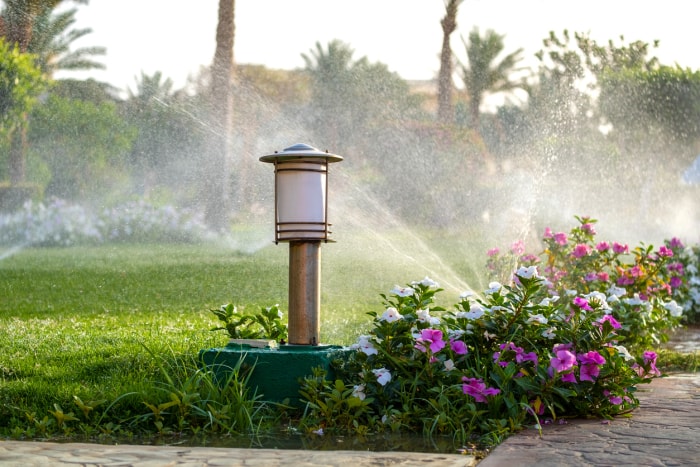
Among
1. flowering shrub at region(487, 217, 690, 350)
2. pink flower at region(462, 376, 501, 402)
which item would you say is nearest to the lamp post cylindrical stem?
pink flower at region(462, 376, 501, 402)

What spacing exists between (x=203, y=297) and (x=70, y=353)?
169 inches

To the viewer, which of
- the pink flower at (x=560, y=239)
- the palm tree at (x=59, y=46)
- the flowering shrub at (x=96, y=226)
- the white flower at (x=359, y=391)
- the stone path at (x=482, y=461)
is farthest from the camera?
the palm tree at (x=59, y=46)

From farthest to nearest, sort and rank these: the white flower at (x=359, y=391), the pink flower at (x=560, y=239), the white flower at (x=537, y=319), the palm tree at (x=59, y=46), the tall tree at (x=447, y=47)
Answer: the tall tree at (x=447, y=47) → the palm tree at (x=59, y=46) → the pink flower at (x=560, y=239) → the white flower at (x=537, y=319) → the white flower at (x=359, y=391)

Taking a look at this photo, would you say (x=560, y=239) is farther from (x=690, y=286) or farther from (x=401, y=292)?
(x=401, y=292)

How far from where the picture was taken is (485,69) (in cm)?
2558

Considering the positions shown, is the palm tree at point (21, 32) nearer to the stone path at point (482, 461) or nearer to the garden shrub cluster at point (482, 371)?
the garden shrub cluster at point (482, 371)

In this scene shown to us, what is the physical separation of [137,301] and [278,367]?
5.18 metres

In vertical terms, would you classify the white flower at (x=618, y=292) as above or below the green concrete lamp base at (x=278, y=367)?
above

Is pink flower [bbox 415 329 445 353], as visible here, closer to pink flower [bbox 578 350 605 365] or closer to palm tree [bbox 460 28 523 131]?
pink flower [bbox 578 350 605 365]

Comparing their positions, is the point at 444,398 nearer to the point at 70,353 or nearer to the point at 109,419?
the point at 109,419

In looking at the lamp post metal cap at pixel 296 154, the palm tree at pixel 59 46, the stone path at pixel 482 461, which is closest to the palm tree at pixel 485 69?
the palm tree at pixel 59 46

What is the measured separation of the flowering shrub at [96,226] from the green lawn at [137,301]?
0.56m

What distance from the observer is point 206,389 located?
12.8 ft

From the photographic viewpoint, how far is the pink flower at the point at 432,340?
12.8 feet
